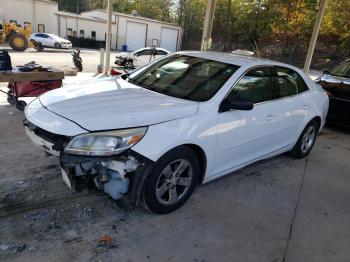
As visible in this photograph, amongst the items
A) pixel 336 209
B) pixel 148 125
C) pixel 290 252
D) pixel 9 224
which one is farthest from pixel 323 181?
pixel 9 224

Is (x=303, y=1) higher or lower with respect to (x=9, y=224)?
higher

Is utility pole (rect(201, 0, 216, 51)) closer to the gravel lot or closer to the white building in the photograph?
the gravel lot

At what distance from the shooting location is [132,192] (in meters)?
2.99

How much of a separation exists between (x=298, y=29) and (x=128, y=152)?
39.9 m

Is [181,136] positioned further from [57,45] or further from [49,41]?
[49,41]

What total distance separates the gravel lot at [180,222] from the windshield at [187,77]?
46.4 inches

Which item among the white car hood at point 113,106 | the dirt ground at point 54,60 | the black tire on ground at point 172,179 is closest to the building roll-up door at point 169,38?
the dirt ground at point 54,60

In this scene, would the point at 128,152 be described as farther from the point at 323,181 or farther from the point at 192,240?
the point at 323,181

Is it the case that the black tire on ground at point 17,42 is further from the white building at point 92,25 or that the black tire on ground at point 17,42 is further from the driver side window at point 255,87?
the driver side window at point 255,87

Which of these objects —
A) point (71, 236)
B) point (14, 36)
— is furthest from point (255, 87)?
point (14, 36)

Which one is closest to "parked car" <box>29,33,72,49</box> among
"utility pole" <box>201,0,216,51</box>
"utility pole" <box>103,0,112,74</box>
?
"utility pole" <box>103,0,112,74</box>

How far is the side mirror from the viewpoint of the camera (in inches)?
136

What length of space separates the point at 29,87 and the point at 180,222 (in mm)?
4478

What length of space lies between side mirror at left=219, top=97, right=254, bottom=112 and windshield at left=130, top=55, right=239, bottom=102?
6.7 inches
